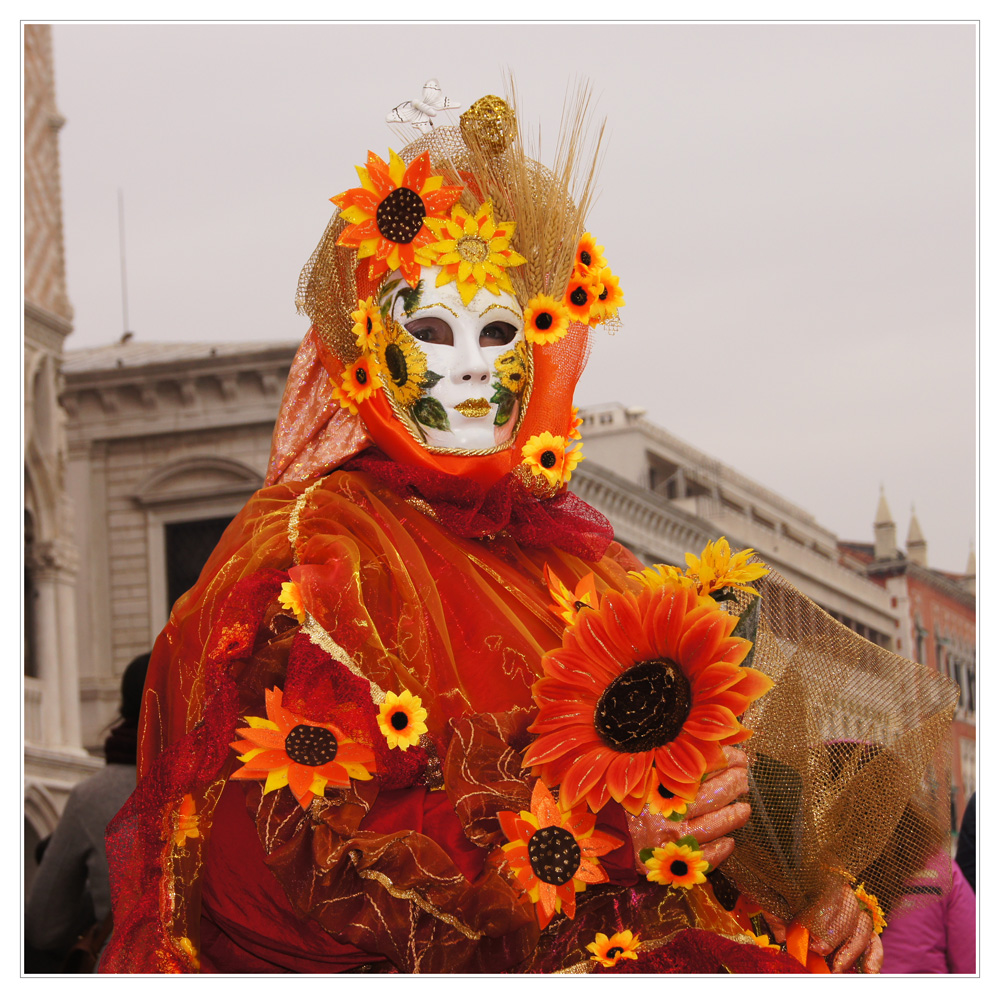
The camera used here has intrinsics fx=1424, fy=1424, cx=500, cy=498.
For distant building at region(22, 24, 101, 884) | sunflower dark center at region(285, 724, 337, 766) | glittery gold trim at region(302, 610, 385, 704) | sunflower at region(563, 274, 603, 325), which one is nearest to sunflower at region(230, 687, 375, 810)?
sunflower dark center at region(285, 724, 337, 766)

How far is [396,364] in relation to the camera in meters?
2.77

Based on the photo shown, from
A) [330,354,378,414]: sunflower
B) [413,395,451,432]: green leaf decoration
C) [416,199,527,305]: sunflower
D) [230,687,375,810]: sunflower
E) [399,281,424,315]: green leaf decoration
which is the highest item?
[416,199,527,305]: sunflower

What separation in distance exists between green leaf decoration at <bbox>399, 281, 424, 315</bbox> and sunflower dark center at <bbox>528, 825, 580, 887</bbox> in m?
1.06

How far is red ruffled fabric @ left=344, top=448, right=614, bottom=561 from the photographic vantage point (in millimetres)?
2746

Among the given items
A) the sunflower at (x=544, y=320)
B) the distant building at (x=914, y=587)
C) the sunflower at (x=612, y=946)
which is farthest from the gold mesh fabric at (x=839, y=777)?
the distant building at (x=914, y=587)

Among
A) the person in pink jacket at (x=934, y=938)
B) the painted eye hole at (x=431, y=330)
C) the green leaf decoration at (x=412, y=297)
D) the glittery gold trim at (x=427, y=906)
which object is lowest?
the person in pink jacket at (x=934, y=938)

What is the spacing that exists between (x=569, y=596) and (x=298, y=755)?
59cm

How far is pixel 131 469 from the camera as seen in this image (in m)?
12.3

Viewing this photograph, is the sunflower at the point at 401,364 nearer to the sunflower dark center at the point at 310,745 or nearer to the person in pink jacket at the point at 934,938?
the sunflower dark center at the point at 310,745

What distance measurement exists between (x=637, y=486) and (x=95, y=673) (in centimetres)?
471

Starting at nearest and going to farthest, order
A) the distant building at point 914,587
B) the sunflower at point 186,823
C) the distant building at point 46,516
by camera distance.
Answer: the sunflower at point 186,823 → the distant building at point 914,587 → the distant building at point 46,516

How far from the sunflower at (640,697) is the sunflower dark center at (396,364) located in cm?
69

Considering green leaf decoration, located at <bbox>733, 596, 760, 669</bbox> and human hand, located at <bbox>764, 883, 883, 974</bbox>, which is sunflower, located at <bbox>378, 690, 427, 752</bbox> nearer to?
green leaf decoration, located at <bbox>733, 596, 760, 669</bbox>

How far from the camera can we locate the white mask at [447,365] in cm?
276
